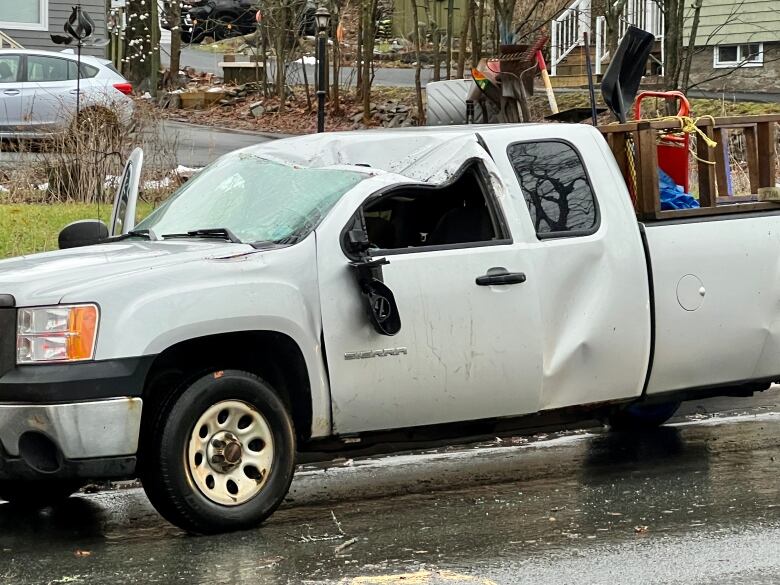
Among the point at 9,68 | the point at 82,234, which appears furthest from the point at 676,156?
the point at 9,68

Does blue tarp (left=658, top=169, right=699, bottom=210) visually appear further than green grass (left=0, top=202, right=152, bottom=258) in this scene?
No

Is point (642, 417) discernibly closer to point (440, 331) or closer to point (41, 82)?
point (440, 331)

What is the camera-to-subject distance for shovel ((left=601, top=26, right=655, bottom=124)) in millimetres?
8148

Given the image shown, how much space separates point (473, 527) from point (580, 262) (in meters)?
1.46

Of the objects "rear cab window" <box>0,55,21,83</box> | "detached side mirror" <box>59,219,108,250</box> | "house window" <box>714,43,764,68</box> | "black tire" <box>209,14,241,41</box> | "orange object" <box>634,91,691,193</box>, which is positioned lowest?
"detached side mirror" <box>59,219,108,250</box>

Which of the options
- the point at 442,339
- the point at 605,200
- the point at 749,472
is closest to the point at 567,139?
the point at 605,200

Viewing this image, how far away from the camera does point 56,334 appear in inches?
219

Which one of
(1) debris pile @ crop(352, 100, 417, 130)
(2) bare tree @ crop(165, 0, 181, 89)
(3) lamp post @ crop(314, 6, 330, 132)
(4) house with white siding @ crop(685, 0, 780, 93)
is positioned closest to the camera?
(3) lamp post @ crop(314, 6, 330, 132)

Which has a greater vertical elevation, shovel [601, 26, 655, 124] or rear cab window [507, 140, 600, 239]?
shovel [601, 26, 655, 124]

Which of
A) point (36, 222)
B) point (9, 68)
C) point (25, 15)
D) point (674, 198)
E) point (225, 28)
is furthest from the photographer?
point (225, 28)

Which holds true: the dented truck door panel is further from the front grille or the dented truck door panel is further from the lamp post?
the lamp post

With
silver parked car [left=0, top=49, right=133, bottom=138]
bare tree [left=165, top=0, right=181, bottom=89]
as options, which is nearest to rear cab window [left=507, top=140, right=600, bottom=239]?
silver parked car [left=0, top=49, right=133, bottom=138]

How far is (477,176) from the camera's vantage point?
22.4ft

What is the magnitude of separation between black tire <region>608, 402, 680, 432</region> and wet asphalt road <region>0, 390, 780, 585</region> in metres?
0.43
